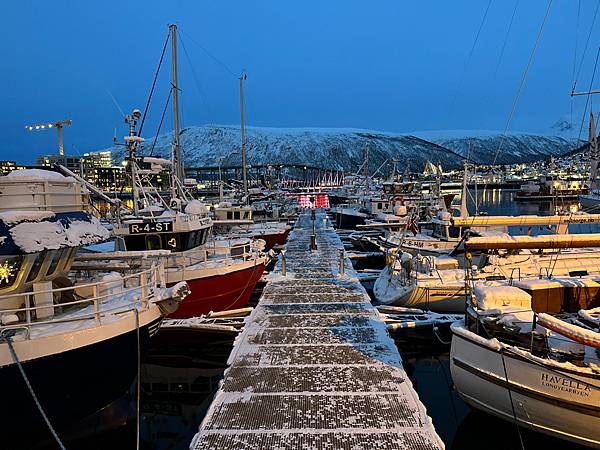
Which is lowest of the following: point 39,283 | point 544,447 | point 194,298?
point 544,447

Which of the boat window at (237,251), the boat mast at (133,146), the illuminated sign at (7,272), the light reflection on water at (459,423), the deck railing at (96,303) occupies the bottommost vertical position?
the light reflection on water at (459,423)

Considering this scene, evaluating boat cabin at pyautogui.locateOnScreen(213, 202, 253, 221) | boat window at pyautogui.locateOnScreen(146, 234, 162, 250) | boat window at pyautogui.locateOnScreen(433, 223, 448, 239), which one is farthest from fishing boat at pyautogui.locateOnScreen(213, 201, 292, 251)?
boat window at pyautogui.locateOnScreen(146, 234, 162, 250)

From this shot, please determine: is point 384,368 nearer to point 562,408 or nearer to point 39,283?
point 562,408

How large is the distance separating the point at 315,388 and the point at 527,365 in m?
4.08

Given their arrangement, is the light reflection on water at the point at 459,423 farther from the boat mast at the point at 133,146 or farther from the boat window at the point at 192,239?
the boat mast at the point at 133,146

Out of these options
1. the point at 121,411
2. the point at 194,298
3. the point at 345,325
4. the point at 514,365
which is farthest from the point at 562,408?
the point at 194,298

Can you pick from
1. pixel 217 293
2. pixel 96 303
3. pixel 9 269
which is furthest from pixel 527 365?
pixel 217 293

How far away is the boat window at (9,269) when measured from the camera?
9609mm

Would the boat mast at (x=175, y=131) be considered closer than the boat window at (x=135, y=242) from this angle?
No

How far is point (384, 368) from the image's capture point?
10422 millimetres

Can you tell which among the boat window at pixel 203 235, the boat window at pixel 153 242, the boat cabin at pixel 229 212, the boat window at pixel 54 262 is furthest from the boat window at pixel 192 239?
the boat cabin at pixel 229 212

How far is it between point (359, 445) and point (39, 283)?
25.3 feet

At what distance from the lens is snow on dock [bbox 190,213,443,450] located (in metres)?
7.70

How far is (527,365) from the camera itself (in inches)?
346
